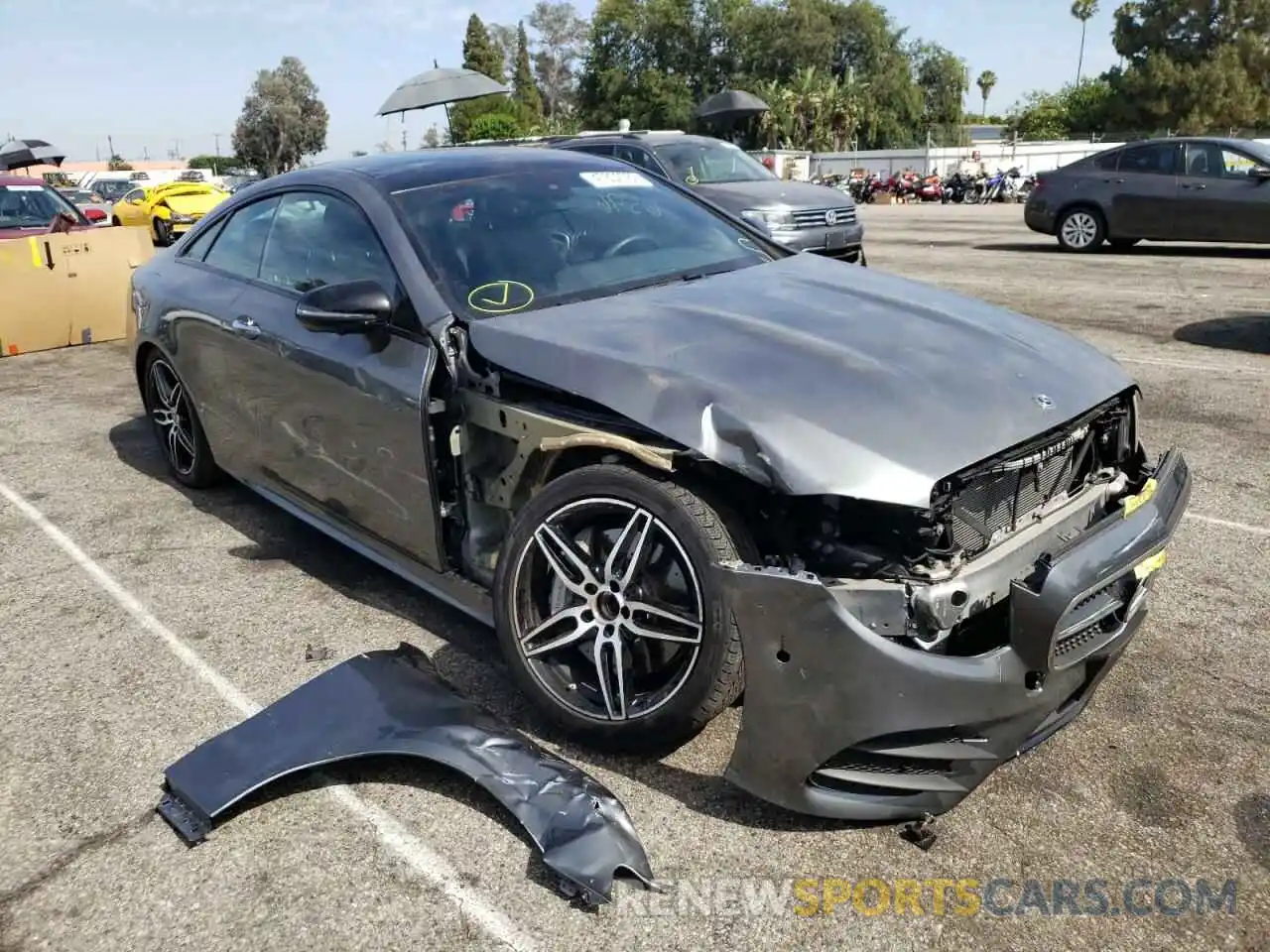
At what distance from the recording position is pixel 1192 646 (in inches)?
135

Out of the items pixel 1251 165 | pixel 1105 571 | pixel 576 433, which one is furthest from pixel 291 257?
pixel 1251 165

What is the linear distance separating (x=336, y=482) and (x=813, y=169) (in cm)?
4623

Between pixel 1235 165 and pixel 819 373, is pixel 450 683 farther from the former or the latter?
pixel 1235 165

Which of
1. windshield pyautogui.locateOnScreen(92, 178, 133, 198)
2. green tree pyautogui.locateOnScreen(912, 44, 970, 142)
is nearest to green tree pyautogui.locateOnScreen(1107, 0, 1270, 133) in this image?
green tree pyautogui.locateOnScreen(912, 44, 970, 142)

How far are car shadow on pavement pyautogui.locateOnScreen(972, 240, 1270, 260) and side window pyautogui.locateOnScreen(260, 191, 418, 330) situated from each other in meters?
12.7

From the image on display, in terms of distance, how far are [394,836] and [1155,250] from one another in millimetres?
15288

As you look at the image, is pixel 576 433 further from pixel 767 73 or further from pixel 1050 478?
pixel 767 73

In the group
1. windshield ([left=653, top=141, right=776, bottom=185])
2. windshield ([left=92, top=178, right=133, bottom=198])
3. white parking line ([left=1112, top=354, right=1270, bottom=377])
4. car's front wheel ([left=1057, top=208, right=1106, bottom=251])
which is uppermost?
windshield ([left=92, top=178, right=133, bottom=198])

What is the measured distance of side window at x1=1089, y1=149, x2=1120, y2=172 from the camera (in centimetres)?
1390

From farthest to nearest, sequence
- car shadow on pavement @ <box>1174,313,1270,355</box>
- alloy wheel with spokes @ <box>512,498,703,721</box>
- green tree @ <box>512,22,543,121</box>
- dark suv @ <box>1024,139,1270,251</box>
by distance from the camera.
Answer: green tree @ <box>512,22,543,121</box>, dark suv @ <box>1024,139,1270,251</box>, car shadow on pavement @ <box>1174,313,1270,355</box>, alloy wheel with spokes @ <box>512,498,703,721</box>

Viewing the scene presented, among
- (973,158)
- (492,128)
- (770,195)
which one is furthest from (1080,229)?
(492,128)

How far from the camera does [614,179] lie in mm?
4168

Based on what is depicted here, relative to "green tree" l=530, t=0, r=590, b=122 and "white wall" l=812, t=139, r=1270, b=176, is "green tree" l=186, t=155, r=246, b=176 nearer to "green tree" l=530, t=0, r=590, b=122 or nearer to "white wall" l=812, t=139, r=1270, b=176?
"green tree" l=530, t=0, r=590, b=122

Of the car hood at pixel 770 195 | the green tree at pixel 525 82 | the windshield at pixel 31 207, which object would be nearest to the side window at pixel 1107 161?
the car hood at pixel 770 195
